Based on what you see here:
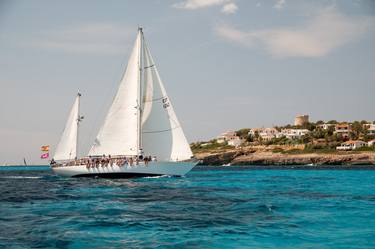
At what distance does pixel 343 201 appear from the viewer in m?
29.2

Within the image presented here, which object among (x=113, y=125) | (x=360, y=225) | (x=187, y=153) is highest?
(x=113, y=125)

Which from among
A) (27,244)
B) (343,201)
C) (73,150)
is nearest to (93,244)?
(27,244)

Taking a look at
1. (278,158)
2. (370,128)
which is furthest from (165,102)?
(370,128)

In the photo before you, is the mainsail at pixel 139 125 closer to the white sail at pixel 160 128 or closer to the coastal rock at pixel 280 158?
the white sail at pixel 160 128

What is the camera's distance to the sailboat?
2014 inches

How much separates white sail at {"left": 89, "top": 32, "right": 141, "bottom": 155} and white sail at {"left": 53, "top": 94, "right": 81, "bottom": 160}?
834cm

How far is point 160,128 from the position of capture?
5281cm

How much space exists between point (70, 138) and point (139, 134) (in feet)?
43.9

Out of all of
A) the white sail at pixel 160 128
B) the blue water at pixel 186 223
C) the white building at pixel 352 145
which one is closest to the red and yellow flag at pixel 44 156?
the white sail at pixel 160 128

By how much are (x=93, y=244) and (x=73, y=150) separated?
46.8 m

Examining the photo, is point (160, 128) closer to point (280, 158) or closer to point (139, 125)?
point (139, 125)

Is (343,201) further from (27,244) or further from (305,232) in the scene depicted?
(27,244)

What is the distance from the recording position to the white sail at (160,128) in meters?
52.4

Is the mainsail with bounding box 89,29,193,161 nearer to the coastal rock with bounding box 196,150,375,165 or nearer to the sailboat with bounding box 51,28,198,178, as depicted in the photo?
the sailboat with bounding box 51,28,198,178
